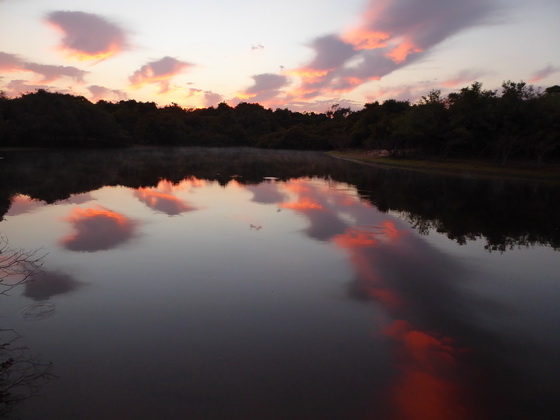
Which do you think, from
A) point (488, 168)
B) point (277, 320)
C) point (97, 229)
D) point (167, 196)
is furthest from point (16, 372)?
point (488, 168)

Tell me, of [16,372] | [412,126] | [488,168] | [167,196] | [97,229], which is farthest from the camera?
[412,126]

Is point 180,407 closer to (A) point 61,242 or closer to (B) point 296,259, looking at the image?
(B) point 296,259

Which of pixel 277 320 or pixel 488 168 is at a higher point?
→ pixel 277 320

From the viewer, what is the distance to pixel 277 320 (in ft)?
19.7

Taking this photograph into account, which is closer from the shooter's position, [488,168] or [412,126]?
[488,168]

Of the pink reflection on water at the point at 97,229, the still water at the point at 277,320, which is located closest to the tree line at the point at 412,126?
the still water at the point at 277,320

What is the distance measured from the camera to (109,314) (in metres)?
6.07

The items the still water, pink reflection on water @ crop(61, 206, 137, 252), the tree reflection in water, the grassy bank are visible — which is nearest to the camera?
the tree reflection in water

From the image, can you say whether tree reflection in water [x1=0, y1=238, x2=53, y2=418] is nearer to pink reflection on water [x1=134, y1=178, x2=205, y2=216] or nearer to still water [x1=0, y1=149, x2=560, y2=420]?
still water [x1=0, y1=149, x2=560, y2=420]

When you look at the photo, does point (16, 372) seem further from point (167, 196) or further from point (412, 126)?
point (412, 126)

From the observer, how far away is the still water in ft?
13.8

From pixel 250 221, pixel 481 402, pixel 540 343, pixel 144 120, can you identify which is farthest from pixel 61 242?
pixel 144 120

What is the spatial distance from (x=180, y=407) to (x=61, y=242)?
7.94 m

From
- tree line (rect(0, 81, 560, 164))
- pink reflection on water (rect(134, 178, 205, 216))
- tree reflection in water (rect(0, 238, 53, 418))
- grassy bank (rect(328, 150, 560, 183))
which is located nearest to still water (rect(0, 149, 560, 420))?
tree reflection in water (rect(0, 238, 53, 418))
